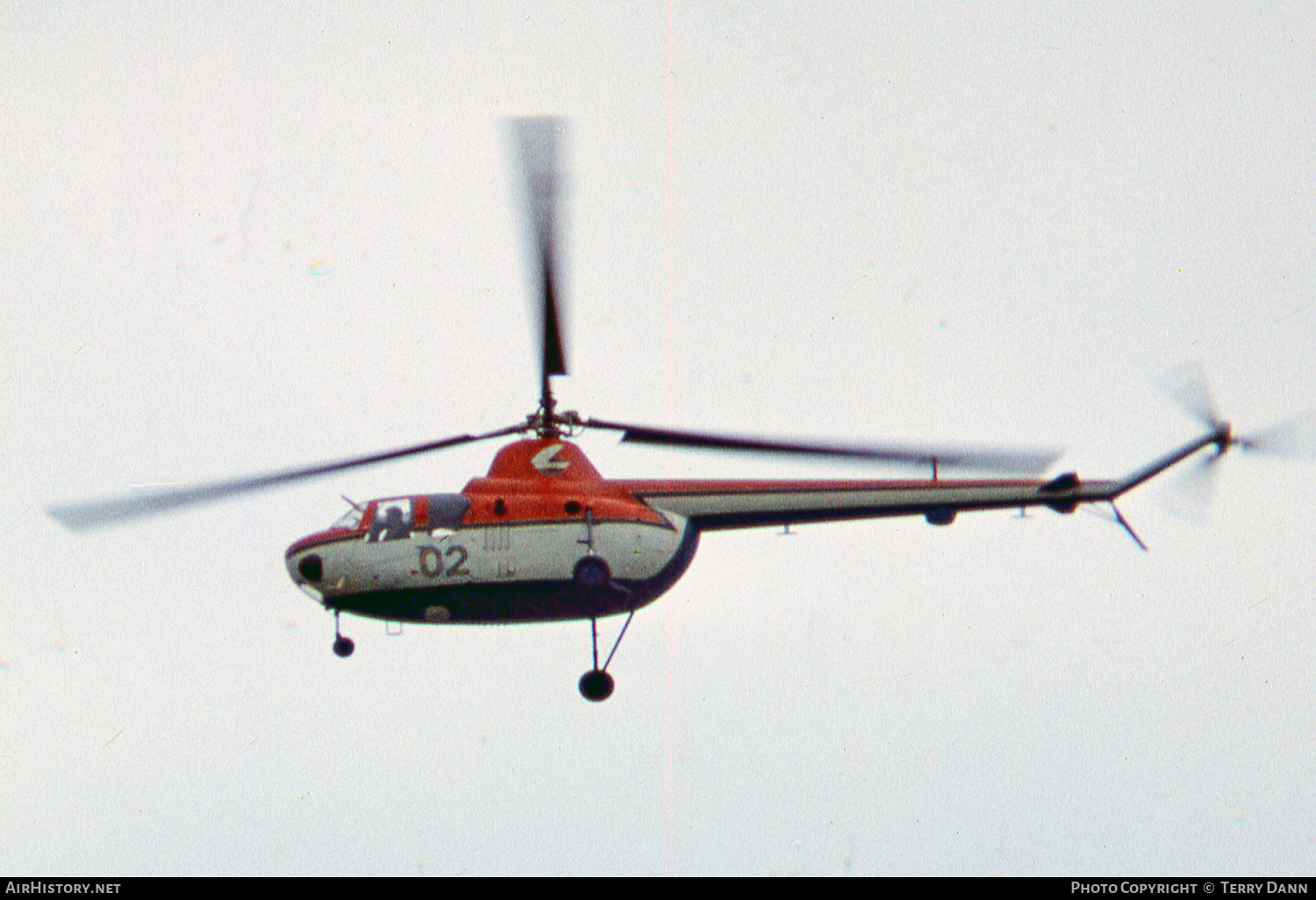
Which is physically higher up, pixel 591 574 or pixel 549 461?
pixel 549 461

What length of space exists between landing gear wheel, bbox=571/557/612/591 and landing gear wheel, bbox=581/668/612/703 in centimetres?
147

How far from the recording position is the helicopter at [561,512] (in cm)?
1599

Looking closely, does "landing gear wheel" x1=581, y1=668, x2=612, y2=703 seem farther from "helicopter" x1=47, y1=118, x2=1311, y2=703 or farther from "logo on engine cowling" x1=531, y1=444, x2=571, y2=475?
"logo on engine cowling" x1=531, y1=444, x2=571, y2=475

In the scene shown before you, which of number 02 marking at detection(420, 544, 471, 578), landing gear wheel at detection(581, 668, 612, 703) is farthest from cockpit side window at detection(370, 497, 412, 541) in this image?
landing gear wheel at detection(581, 668, 612, 703)

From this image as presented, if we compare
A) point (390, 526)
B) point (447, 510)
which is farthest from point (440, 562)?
point (390, 526)

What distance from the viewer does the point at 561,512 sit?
16406 mm

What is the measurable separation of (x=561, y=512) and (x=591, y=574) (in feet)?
3.82

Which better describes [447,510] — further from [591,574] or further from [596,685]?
[596,685]

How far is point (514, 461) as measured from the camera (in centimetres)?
1755

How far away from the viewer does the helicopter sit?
16.0 m

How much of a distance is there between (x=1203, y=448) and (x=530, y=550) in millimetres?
10804

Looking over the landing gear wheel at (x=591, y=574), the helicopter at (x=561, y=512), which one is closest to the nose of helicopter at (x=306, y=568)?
the helicopter at (x=561, y=512)
